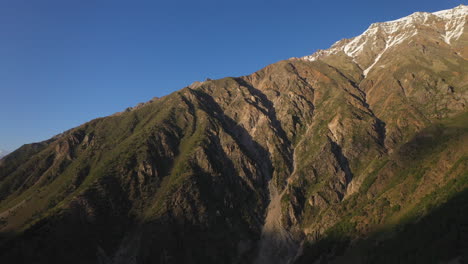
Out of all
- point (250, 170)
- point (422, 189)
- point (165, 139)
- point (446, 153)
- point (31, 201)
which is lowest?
point (422, 189)

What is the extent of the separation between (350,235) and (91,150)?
17501cm

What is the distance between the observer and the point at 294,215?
534 feet

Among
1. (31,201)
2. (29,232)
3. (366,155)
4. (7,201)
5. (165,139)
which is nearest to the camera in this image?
(29,232)

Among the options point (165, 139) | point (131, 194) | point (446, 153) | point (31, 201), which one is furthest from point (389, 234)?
point (31, 201)

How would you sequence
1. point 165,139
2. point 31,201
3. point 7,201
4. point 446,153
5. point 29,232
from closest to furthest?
point 29,232 < point 446,153 < point 31,201 < point 7,201 < point 165,139

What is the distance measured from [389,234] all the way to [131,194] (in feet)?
425

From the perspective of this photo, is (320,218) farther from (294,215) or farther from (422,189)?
(422,189)

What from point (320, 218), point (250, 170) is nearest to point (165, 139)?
point (250, 170)

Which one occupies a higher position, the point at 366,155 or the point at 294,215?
the point at 366,155

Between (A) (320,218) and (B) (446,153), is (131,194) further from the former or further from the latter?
(B) (446,153)

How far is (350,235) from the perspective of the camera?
124562mm

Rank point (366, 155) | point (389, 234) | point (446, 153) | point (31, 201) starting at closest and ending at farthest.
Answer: point (389, 234), point (446, 153), point (31, 201), point (366, 155)

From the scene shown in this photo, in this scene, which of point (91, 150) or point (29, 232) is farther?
point (91, 150)

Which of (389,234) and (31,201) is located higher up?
(31,201)
